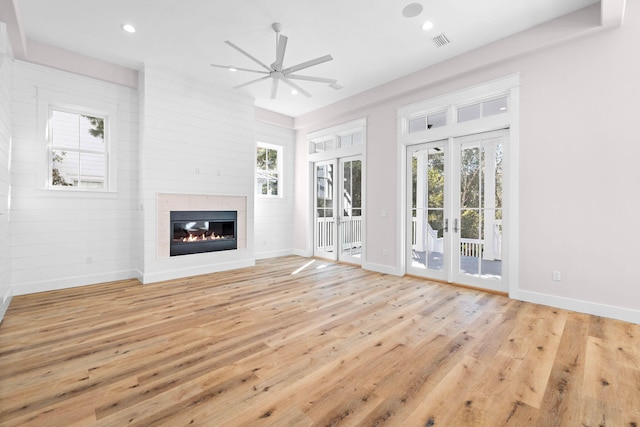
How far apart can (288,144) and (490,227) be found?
482 cm

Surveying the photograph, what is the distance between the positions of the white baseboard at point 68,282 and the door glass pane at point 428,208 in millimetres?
4909

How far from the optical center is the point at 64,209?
13.8 ft

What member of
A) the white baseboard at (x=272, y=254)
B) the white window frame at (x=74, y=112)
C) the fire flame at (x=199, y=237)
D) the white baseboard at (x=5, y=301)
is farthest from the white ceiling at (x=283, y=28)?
the white baseboard at (x=272, y=254)

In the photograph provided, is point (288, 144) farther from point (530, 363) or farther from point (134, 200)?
point (530, 363)

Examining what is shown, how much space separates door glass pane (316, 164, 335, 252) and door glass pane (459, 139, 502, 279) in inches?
116

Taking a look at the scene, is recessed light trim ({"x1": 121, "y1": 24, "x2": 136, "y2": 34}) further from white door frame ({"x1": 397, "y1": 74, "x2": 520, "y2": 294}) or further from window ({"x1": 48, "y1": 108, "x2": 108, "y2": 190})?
white door frame ({"x1": 397, "y1": 74, "x2": 520, "y2": 294})

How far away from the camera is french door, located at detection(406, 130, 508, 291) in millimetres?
4070

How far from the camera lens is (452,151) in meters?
4.44

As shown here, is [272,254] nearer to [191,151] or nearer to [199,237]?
[199,237]

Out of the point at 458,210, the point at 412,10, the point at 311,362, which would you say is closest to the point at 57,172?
the point at 311,362

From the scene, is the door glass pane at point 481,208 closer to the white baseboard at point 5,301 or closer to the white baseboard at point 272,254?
the white baseboard at point 272,254

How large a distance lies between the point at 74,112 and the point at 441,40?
5.50m

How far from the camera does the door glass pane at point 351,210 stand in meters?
6.04

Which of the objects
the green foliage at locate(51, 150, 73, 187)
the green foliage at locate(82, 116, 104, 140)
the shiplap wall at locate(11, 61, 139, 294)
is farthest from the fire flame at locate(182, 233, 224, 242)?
the green foliage at locate(82, 116, 104, 140)
